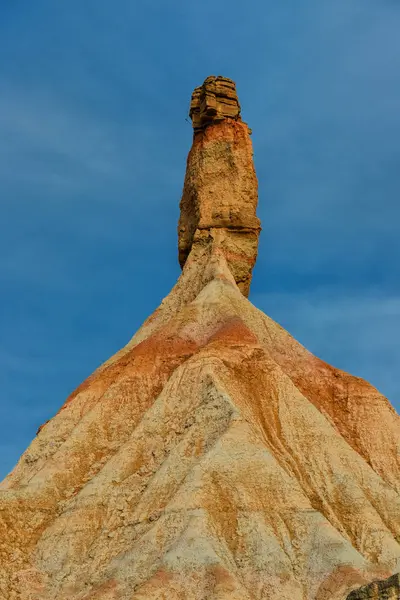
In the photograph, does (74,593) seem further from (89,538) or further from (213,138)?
(213,138)

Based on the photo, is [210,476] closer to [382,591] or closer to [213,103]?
[382,591]

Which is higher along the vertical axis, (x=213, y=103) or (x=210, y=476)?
(x=213, y=103)

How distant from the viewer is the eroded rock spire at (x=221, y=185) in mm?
53344

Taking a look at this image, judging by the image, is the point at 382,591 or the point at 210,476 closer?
the point at 382,591

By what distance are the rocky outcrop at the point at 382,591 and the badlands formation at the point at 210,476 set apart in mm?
38

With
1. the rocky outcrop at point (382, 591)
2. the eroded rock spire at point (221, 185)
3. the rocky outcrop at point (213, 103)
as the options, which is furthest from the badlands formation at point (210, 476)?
the rocky outcrop at point (213, 103)

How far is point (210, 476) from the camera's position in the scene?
120ft

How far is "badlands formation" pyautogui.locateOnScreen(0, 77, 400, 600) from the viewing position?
112 ft

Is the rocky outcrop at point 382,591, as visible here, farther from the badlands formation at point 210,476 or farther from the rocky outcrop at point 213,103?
the rocky outcrop at point 213,103

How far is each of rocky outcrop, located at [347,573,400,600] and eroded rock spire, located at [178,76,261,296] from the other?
25.2 metres

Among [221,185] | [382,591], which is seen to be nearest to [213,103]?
[221,185]

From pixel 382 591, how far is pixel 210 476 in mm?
8905

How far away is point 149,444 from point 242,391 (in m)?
4.24

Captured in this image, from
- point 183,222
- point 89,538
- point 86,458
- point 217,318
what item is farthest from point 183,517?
point 183,222
